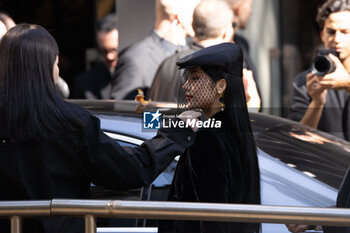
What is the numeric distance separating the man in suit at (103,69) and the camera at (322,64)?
2799mm

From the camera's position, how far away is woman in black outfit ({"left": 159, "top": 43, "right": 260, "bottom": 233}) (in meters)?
3.07

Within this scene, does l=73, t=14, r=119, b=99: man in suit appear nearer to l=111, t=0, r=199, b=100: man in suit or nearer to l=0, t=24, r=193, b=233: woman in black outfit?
l=111, t=0, r=199, b=100: man in suit

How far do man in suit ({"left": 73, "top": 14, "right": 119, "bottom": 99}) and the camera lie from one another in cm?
280

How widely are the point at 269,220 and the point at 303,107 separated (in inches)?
112

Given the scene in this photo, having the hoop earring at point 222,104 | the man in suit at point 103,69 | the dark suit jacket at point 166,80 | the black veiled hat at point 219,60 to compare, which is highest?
the black veiled hat at point 219,60

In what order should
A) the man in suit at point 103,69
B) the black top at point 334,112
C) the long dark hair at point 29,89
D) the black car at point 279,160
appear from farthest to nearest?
1. the man in suit at point 103,69
2. the black top at point 334,112
3. the black car at point 279,160
4. the long dark hair at point 29,89

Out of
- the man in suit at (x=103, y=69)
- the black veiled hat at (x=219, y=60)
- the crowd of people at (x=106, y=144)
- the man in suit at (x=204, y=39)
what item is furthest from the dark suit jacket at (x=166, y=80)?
the man in suit at (x=103, y=69)

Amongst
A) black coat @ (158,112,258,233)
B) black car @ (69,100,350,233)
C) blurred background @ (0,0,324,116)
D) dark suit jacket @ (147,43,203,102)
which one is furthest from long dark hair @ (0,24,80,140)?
blurred background @ (0,0,324,116)

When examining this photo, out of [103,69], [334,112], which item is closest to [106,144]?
[334,112]

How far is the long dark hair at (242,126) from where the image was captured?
314 centimetres

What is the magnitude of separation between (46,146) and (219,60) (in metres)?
0.77

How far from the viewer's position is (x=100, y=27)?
798 centimetres

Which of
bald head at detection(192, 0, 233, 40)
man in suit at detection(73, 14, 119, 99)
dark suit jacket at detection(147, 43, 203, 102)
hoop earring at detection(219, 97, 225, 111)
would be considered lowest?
man in suit at detection(73, 14, 119, 99)

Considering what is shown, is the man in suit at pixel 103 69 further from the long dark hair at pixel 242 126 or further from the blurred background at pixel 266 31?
the long dark hair at pixel 242 126
